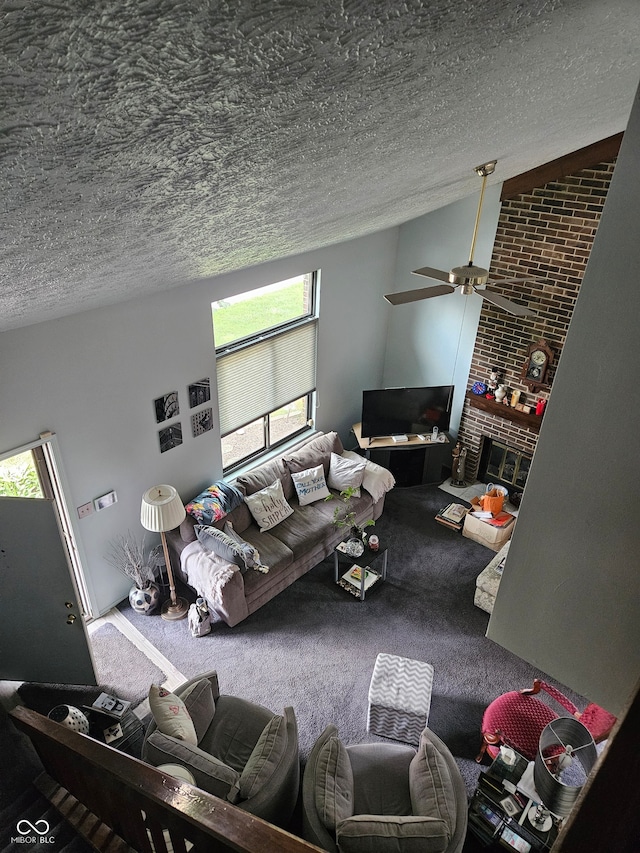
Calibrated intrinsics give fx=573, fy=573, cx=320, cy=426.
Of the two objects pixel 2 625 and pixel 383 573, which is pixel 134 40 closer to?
pixel 2 625

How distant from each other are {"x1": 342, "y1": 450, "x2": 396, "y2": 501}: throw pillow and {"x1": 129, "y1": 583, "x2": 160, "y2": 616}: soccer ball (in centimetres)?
241

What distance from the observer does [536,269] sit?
5844mm

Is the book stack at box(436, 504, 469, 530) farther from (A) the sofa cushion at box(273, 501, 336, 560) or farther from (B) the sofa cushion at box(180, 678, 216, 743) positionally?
(B) the sofa cushion at box(180, 678, 216, 743)

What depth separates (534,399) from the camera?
6.20 m

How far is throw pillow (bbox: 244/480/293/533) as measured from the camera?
221 inches

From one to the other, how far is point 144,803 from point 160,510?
137 inches

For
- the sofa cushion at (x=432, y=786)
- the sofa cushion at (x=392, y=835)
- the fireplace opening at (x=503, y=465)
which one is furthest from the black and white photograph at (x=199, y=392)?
the sofa cushion at (x=392, y=835)

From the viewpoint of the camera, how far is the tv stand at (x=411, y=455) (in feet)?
22.2

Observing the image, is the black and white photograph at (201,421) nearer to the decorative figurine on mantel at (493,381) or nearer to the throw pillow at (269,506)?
the throw pillow at (269,506)

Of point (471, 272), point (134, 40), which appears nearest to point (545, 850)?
point (471, 272)

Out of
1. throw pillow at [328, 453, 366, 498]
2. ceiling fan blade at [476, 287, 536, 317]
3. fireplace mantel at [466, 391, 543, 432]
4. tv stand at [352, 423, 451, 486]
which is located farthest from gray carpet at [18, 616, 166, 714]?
fireplace mantel at [466, 391, 543, 432]

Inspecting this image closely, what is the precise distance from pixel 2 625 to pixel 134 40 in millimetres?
3687

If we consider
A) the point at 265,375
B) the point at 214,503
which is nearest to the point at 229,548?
the point at 214,503

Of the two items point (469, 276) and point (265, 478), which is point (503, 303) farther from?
point (265, 478)
